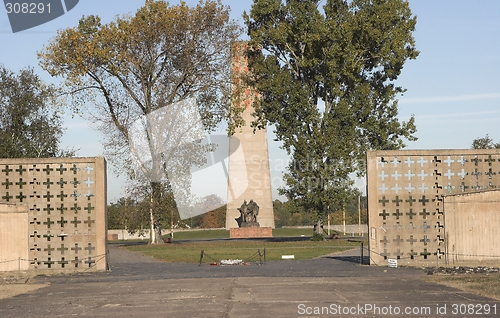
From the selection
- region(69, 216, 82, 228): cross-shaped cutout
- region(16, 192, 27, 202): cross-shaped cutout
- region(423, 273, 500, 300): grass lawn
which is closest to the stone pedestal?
region(69, 216, 82, 228): cross-shaped cutout

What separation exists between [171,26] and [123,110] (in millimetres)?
6399

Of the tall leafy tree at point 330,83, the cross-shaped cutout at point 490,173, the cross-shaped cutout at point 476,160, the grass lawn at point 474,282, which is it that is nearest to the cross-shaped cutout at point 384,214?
the cross-shaped cutout at point 476,160

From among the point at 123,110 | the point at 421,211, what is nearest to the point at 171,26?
the point at 123,110

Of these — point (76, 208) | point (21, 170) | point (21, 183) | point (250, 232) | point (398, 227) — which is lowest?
point (250, 232)

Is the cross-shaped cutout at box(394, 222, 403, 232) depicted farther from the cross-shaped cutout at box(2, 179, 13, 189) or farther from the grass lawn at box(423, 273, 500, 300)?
the cross-shaped cutout at box(2, 179, 13, 189)

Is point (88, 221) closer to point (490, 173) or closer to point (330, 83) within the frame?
point (490, 173)

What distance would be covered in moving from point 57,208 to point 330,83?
26.7 m

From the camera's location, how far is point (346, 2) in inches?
1965

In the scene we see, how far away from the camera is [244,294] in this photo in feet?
57.9

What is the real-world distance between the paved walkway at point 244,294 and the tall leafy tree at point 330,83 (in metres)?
23.3

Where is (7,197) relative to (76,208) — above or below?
above

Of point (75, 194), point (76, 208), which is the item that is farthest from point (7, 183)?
point (76, 208)

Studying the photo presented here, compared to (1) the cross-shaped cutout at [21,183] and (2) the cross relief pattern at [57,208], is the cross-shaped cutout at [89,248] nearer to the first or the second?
(2) the cross relief pattern at [57,208]

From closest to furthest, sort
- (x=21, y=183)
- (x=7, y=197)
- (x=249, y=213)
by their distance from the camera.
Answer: (x=7, y=197) → (x=21, y=183) → (x=249, y=213)
